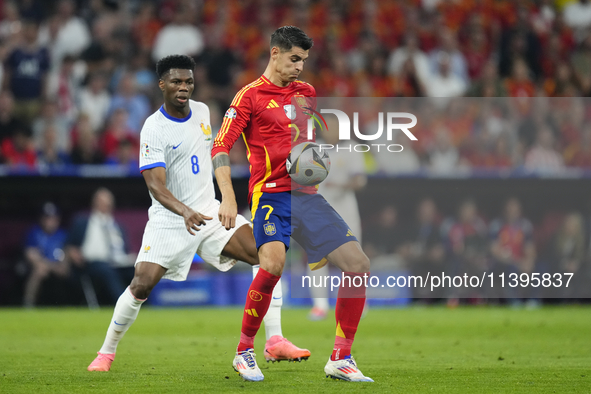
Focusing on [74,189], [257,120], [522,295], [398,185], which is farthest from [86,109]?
[257,120]

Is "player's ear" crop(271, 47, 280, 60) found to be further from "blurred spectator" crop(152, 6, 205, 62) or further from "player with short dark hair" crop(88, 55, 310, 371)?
"blurred spectator" crop(152, 6, 205, 62)

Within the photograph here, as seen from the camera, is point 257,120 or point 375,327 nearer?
point 257,120

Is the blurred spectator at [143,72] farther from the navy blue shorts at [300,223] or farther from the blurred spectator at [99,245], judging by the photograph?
the navy blue shorts at [300,223]

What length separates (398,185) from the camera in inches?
505

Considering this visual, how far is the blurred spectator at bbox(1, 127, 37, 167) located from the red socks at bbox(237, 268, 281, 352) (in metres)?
8.23

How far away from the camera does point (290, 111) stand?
575cm

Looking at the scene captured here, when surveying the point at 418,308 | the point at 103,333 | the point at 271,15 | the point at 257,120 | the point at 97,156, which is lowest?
the point at 418,308

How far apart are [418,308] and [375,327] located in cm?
303

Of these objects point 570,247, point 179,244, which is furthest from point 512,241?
point 179,244

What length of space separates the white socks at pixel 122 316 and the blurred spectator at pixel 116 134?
722 cm

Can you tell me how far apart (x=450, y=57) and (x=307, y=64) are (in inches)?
112

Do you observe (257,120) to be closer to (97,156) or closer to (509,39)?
(97,156)

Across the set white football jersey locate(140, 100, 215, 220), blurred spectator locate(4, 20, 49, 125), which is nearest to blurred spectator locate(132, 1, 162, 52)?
blurred spectator locate(4, 20, 49, 125)

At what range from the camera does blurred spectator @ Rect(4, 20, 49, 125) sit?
14.1 metres
